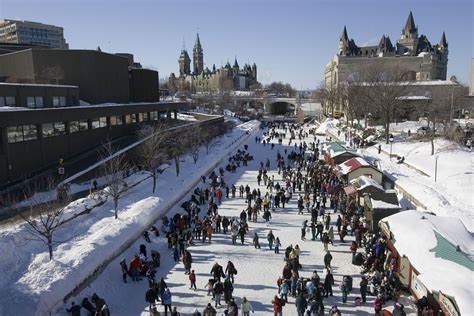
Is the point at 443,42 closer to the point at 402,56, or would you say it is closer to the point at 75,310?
the point at 402,56

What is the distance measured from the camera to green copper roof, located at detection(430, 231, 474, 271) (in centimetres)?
1055

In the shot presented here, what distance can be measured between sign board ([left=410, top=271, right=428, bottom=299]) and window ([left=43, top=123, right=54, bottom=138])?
22.3 m

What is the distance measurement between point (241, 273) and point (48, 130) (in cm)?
1753

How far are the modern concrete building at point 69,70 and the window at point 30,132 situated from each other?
11186 millimetres

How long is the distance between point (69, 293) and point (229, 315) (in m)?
5.23

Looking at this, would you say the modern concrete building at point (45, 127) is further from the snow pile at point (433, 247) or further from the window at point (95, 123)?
the snow pile at point (433, 247)

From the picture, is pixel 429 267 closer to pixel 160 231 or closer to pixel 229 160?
pixel 160 231

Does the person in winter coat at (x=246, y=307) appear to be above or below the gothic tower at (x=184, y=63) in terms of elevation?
below

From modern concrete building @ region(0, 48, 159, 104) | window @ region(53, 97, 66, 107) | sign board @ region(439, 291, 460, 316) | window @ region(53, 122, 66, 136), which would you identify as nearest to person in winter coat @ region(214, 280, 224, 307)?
sign board @ region(439, 291, 460, 316)

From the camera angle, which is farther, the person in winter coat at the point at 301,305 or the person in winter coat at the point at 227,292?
the person in winter coat at the point at 227,292

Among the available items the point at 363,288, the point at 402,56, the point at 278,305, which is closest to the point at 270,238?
the point at 363,288

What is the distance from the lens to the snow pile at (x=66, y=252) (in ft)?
37.3

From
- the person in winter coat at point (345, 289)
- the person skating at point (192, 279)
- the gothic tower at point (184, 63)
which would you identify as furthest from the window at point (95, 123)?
the gothic tower at point (184, 63)

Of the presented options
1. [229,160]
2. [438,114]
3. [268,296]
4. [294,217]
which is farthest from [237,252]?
[438,114]
